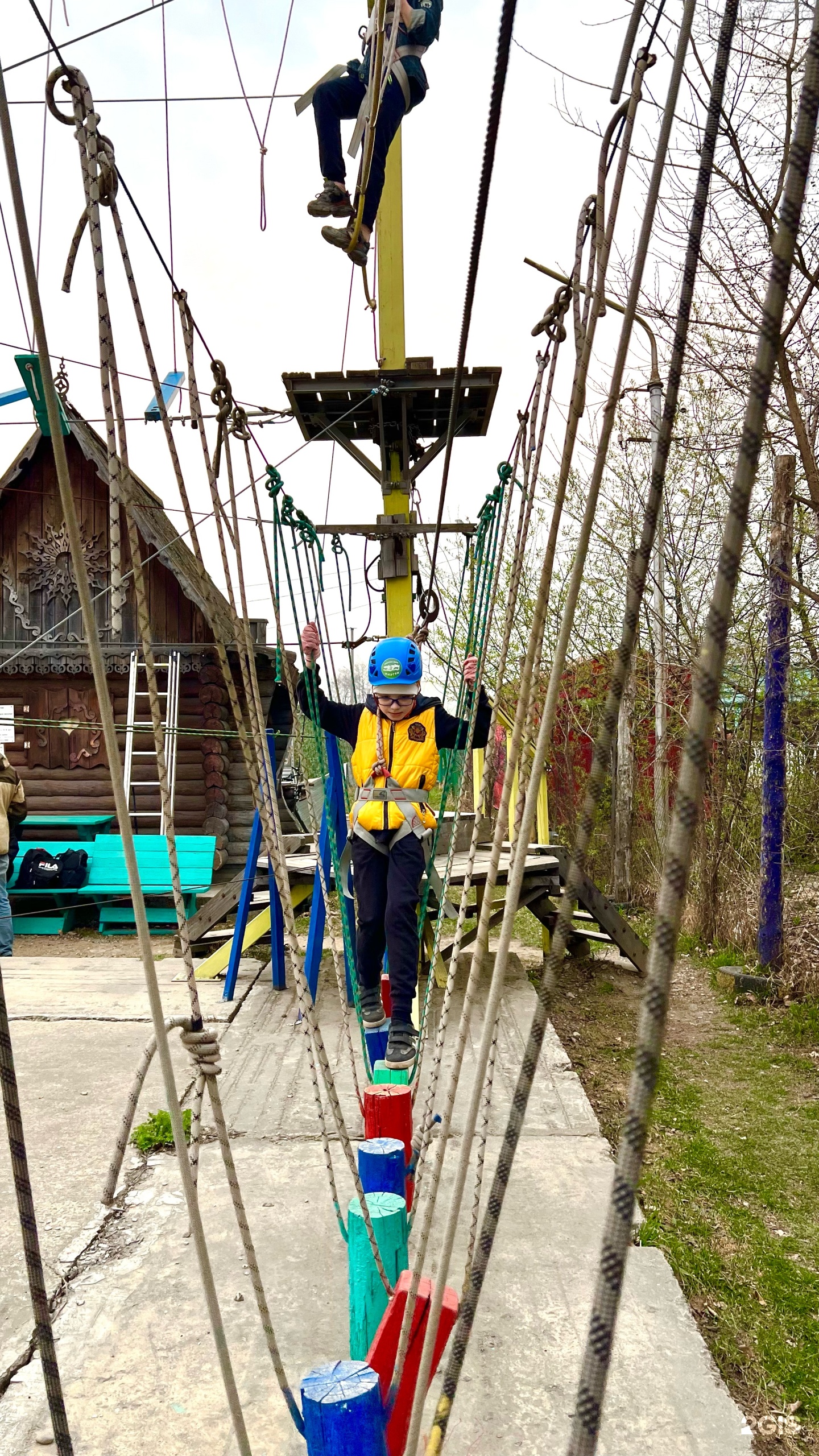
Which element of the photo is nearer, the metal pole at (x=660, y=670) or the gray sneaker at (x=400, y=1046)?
the gray sneaker at (x=400, y=1046)

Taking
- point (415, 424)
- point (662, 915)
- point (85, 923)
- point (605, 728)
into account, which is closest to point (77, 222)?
point (605, 728)

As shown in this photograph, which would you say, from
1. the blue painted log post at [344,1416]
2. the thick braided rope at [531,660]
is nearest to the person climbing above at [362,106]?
the thick braided rope at [531,660]

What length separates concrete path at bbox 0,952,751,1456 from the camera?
5.79 feet

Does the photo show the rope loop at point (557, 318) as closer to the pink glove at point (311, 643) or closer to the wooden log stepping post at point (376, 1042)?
the pink glove at point (311, 643)

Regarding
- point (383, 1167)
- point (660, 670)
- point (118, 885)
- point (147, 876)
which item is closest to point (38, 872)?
point (118, 885)

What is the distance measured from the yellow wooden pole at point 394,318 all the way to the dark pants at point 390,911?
4.62ft

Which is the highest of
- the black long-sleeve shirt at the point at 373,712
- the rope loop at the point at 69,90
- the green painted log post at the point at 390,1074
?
the rope loop at the point at 69,90

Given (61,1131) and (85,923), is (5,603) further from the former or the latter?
(61,1131)

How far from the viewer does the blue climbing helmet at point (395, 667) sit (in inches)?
145

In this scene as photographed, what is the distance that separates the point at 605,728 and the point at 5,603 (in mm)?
10090

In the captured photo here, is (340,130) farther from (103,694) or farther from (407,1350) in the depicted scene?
(407,1350)

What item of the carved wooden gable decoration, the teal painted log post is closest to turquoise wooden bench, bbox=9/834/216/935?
the carved wooden gable decoration

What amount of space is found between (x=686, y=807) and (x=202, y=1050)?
0.93 m

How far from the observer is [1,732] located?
381 inches
